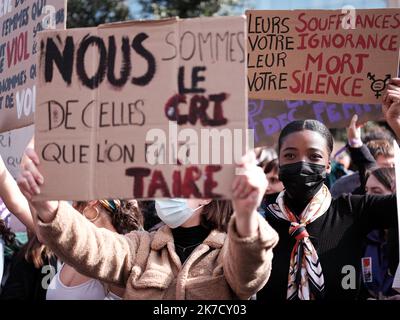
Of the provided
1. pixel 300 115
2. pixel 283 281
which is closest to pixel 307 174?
pixel 283 281

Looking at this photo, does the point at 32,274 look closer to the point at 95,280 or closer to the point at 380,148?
the point at 95,280

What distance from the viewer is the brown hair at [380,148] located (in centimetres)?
538

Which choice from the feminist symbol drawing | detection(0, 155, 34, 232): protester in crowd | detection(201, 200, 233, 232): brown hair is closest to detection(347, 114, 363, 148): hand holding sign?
the feminist symbol drawing

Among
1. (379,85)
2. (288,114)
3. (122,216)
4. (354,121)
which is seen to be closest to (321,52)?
(379,85)

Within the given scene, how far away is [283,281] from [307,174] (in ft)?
1.61

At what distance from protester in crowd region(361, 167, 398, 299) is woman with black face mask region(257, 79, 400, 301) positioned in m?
1.16

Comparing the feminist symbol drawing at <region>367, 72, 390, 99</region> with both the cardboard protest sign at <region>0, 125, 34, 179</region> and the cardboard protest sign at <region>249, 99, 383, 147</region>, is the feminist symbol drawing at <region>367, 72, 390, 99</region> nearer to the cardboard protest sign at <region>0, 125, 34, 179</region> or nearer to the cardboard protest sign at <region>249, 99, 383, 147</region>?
the cardboard protest sign at <region>249, 99, 383, 147</region>

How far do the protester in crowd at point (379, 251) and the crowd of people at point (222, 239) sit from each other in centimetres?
27

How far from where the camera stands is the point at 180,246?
9.61 feet

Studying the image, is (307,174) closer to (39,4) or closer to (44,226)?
(44,226)

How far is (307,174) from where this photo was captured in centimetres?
329

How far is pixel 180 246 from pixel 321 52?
4.99 ft

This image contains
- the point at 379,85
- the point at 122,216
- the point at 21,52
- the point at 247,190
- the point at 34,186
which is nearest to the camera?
the point at 247,190

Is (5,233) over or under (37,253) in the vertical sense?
over
